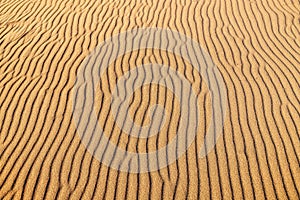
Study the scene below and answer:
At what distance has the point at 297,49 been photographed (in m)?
5.12

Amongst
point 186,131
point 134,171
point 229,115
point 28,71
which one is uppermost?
point 28,71

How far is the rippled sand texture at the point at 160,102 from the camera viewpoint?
343 centimetres

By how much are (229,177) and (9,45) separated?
4549 mm

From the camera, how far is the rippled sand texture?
343 centimetres

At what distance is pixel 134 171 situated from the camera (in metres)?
3.58

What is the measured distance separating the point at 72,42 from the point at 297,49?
12.8 feet

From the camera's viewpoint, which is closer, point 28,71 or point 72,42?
point 28,71

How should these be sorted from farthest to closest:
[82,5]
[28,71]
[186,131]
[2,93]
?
[82,5] < [28,71] < [2,93] < [186,131]

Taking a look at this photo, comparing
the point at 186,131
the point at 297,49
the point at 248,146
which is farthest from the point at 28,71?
the point at 297,49

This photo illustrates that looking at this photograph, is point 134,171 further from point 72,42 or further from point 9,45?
point 9,45

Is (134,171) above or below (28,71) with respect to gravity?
below

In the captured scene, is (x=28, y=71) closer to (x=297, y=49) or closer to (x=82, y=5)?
(x=82, y=5)

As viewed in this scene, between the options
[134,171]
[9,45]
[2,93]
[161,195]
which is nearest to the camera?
[161,195]

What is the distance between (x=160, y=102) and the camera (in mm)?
4359
